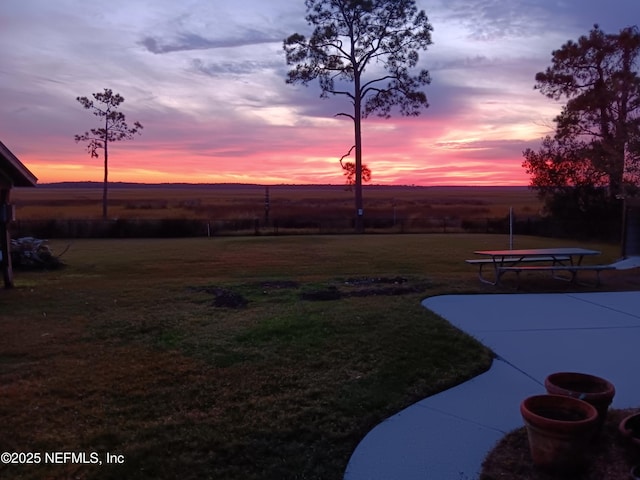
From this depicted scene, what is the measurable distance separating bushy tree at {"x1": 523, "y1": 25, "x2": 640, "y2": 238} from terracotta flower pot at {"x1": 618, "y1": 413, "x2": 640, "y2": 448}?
68.3 feet

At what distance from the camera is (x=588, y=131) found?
82.9 ft

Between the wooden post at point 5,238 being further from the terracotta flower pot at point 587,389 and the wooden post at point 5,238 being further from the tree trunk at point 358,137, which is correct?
the tree trunk at point 358,137

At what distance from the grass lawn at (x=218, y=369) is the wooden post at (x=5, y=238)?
43cm

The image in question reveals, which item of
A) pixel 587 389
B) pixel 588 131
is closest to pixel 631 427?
pixel 587 389

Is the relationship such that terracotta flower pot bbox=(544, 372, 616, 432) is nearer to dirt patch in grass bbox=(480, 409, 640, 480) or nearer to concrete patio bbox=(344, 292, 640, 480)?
dirt patch in grass bbox=(480, 409, 640, 480)

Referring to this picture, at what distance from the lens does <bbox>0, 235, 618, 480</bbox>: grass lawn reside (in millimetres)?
3865

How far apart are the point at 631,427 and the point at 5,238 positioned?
1128 centimetres

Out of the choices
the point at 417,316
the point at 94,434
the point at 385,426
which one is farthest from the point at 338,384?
the point at 417,316

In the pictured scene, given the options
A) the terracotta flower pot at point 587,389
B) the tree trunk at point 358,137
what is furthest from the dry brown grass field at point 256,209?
the terracotta flower pot at point 587,389

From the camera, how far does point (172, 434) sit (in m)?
4.08

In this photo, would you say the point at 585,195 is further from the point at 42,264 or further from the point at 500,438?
the point at 500,438

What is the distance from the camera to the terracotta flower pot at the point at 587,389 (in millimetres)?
3766

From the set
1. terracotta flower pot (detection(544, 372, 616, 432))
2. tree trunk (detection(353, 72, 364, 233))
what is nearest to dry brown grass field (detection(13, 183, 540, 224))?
tree trunk (detection(353, 72, 364, 233))

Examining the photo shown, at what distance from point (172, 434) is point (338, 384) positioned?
1.58 m
